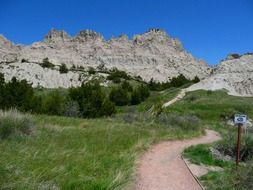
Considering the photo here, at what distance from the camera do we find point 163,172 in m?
9.84

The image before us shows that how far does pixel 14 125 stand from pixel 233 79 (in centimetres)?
5267

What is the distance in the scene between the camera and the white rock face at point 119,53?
456ft

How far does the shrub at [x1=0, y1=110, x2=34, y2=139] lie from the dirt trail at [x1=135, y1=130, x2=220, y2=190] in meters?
3.49

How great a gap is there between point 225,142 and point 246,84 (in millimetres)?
46666

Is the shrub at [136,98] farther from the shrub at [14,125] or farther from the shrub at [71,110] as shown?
the shrub at [14,125]

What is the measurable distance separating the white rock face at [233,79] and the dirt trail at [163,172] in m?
45.2

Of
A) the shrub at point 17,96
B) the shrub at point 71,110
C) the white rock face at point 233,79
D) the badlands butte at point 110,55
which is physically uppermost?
the badlands butte at point 110,55

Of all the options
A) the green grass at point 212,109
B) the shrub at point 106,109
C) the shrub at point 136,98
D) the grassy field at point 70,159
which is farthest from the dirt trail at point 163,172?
the shrub at point 136,98

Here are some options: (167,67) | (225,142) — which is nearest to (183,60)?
(167,67)

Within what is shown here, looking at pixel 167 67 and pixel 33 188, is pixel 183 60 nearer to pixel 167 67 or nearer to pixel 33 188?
pixel 167 67

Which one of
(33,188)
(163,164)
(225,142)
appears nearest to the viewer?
(33,188)

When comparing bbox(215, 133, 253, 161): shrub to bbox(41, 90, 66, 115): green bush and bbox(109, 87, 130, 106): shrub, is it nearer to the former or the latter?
bbox(41, 90, 66, 115): green bush

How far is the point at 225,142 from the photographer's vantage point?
13938 mm

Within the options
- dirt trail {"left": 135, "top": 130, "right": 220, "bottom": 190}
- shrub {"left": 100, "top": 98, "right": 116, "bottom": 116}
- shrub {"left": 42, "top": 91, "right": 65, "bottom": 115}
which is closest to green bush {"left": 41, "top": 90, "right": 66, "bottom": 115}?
shrub {"left": 42, "top": 91, "right": 65, "bottom": 115}
